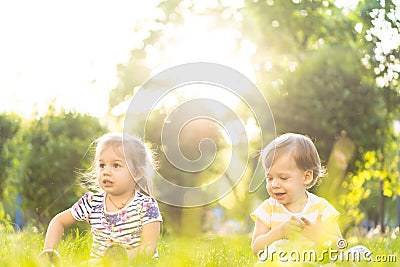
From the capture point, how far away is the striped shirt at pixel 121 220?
11.7ft

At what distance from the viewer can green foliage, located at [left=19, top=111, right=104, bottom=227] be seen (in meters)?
7.67

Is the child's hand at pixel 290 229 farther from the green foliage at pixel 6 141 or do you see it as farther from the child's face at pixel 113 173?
the green foliage at pixel 6 141

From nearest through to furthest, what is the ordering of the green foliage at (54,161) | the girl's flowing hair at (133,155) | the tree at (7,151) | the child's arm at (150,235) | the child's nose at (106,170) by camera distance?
the child's arm at (150,235)
the child's nose at (106,170)
the girl's flowing hair at (133,155)
the green foliage at (54,161)
the tree at (7,151)

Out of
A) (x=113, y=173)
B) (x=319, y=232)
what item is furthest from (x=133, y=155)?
(x=319, y=232)

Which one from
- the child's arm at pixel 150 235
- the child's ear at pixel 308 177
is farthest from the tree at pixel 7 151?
the child's ear at pixel 308 177

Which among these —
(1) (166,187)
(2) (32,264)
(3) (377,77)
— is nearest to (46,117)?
(1) (166,187)

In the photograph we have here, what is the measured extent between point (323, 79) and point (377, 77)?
0.94m

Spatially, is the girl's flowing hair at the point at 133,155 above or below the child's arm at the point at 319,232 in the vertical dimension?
above

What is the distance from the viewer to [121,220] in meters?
3.61

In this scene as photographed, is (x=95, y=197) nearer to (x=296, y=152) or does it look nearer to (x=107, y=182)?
(x=107, y=182)

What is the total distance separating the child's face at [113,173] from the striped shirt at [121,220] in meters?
0.11

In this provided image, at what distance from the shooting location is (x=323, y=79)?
8109 mm

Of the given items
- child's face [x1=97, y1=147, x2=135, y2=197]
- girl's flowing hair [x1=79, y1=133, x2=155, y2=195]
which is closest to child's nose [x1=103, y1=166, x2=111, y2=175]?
child's face [x1=97, y1=147, x2=135, y2=197]

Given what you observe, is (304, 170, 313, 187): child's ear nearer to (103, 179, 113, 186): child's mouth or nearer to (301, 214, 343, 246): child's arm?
(301, 214, 343, 246): child's arm
